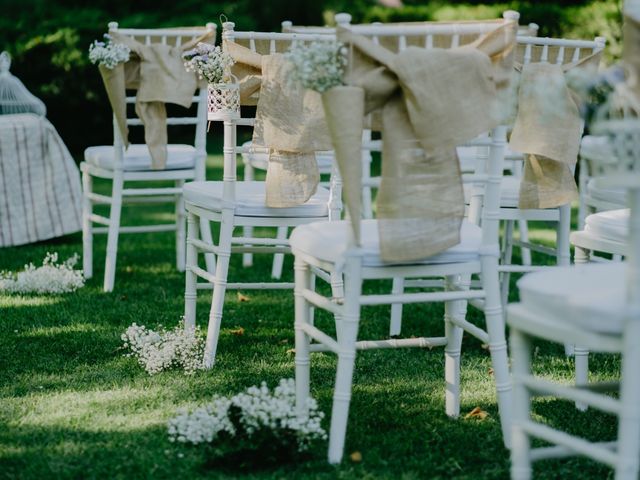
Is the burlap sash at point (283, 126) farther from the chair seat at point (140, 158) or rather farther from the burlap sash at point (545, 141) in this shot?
the chair seat at point (140, 158)

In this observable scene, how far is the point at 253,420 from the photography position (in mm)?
2936

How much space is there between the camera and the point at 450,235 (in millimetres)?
2834

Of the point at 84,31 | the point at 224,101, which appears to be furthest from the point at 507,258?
the point at 84,31

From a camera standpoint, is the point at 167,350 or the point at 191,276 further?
the point at 191,276

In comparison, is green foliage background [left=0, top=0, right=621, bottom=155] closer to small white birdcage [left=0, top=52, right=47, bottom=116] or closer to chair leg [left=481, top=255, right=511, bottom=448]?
small white birdcage [left=0, top=52, right=47, bottom=116]

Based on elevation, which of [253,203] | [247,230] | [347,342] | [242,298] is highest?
[253,203]

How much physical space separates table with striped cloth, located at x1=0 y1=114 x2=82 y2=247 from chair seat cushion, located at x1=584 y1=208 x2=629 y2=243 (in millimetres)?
3940

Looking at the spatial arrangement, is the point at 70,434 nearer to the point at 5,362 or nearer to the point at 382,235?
the point at 5,362

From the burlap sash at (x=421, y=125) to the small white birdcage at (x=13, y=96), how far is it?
13.8ft

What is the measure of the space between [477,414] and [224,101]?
1.50m

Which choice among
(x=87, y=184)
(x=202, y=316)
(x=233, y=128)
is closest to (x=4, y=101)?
(x=87, y=184)

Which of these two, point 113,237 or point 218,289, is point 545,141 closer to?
point 218,289

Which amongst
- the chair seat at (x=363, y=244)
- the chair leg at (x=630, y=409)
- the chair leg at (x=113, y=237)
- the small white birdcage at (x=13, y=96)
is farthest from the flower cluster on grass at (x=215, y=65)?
the small white birdcage at (x=13, y=96)

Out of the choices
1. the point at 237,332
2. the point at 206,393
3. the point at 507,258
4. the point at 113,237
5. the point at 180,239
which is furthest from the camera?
the point at 180,239
